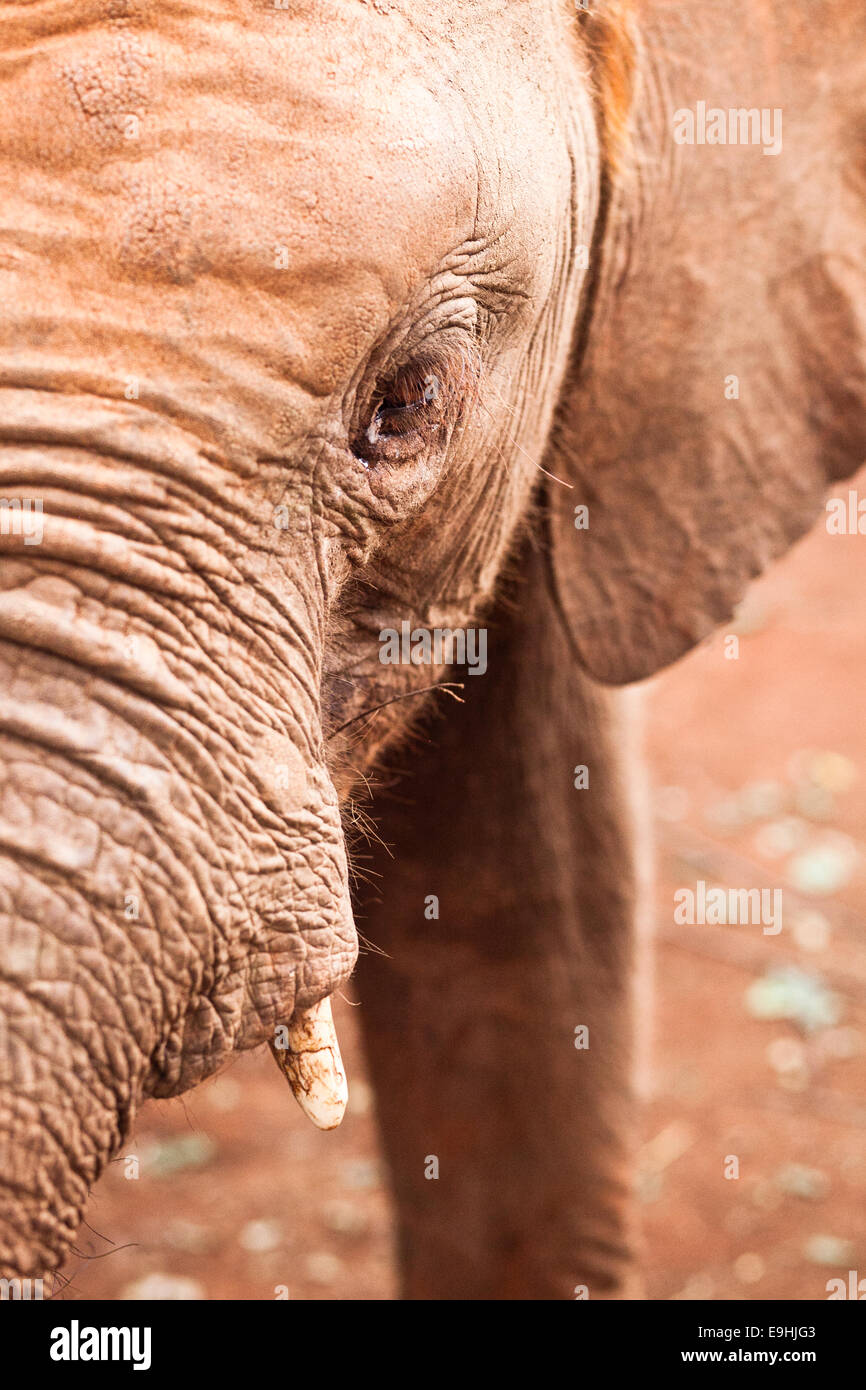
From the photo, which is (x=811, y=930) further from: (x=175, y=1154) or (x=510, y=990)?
(x=510, y=990)

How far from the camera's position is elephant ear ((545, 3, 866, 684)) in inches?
81.9

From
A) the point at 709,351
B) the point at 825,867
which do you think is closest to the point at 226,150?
the point at 709,351

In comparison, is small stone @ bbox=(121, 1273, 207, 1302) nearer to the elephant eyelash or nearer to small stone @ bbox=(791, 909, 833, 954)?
small stone @ bbox=(791, 909, 833, 954)

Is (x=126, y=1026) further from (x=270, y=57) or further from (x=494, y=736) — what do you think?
(x=494, y=736)

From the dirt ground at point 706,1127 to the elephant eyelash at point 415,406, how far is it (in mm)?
1790

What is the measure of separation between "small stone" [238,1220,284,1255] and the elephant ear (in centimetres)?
209

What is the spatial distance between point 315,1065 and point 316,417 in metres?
0.57

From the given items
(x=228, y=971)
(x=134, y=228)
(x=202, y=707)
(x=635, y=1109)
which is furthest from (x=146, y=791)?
(x=635, y=1109)

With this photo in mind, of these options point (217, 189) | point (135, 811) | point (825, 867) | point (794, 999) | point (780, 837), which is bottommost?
point (135, 811)

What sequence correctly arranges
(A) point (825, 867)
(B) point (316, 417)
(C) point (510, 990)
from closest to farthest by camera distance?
(B) point (316, 417) < (C) point (510, 990) < (A) point (825, 867)

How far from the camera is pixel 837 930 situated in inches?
192

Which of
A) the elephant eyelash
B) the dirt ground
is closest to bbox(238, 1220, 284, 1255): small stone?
the dirt ground

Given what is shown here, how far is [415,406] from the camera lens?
1.62 m

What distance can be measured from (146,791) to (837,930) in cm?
384
